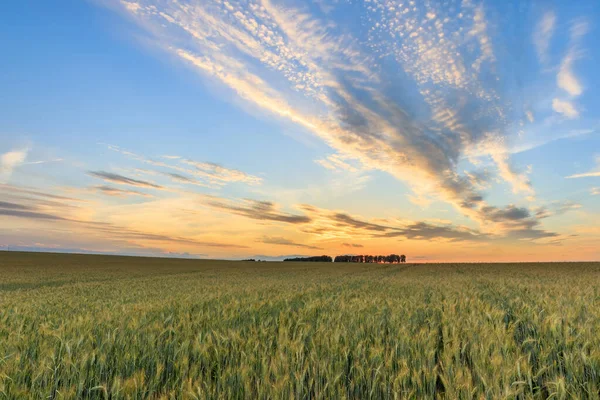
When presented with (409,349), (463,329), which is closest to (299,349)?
(409,349)

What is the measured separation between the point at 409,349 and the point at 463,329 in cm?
131

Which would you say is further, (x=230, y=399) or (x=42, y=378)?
(x=42, y=378)

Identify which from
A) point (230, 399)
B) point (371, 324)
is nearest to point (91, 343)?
point (230, 399)

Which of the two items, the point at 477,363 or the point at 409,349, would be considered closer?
the point at 477,363

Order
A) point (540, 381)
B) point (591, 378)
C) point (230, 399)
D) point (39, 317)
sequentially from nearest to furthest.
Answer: point (230, 399) < point (591, 378) < point (540, 381) < point (39, 317)

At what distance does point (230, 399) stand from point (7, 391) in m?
2.20

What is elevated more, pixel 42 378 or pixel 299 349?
pixel 299 349

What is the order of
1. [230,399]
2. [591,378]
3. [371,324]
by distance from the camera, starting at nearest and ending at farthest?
[230,399] < [591,378] < [371,324]

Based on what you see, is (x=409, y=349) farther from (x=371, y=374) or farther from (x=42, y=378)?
(x=42, y=378)

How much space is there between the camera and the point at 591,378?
3705 millimetres

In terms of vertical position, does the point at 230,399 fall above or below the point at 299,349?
below

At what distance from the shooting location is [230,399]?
3092 mm

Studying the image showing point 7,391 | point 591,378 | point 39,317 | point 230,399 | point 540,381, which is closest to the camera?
point 230,399

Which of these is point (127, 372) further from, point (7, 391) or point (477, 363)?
point (477, 363)
